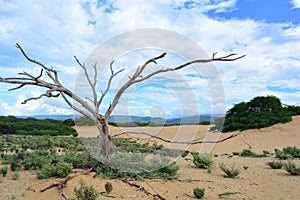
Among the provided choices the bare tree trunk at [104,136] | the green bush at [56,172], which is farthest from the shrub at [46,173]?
the bare tree trunk at [104,136]

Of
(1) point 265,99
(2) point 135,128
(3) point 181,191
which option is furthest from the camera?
(1) point 265,99

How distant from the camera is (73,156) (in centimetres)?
855

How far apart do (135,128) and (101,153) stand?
162 cm

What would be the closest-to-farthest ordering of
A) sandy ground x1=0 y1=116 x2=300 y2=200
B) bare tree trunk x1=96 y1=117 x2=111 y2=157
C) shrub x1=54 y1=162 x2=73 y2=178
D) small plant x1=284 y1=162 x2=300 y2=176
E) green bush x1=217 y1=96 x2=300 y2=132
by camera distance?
sandy ground x1=0 y1=116 x2=300 y2=200
shrub x1=54 y1=162 x2=73 y2=178
bare tree trunk x1=96 y1=117 x2=111 y2=157
small plant x1=284 y1=162 x2=300 y2=176
green bush x1=217 y1=96 x2=300 y2=132

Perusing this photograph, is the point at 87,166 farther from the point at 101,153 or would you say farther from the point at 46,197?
the point at 46,197

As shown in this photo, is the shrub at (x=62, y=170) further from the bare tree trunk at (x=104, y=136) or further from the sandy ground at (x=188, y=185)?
the bare tree trunk at (x=104, y=136)

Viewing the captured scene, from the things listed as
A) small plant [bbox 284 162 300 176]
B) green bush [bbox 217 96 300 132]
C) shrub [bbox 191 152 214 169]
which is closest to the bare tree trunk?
shrub [bbox 191 152 214 169]

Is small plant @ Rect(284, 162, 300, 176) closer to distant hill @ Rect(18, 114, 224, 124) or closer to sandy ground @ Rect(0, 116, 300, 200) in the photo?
sandy ground @ Rect(0, 116, 300, 200)

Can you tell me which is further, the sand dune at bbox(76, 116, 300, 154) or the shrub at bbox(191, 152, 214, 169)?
the sand dune at bbox(76, 116, 300, 154)

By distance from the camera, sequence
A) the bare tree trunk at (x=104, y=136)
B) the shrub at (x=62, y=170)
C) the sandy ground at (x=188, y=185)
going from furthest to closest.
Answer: the bare tree trunk at (x=104, y=136)
the shrub at (x=62, y=170)
the sandy ground at (x=188, y=185)

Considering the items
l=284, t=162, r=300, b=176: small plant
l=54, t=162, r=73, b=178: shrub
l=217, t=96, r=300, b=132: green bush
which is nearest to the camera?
l=54, t=162, r=73, b=178: shrub

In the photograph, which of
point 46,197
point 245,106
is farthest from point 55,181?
point 245,106

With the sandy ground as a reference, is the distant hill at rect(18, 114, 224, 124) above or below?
above

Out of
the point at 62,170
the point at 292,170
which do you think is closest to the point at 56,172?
the point at 62,170
